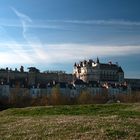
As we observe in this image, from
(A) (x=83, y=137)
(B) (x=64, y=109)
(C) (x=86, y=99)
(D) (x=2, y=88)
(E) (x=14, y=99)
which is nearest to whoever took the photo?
(A) (x=83, y=137)

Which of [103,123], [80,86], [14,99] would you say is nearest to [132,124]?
[103,123]

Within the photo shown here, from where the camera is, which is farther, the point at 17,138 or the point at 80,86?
the point at 80,86

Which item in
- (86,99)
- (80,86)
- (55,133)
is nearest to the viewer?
(55,133)

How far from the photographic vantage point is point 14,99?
394 ft

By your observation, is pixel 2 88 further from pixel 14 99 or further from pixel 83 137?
pixel 83 137

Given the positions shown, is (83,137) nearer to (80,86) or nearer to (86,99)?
(86,99)

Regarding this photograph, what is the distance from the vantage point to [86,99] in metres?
130

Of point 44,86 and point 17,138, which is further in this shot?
point 44,86

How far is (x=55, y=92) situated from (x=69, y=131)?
11384 centimetres

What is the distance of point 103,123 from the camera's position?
2155 centimetres

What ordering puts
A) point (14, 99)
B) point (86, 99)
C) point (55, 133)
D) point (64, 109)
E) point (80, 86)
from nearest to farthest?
1. point (55, 133)
2. point (64, 109)
3. point (14, 99)
4. point (86, 99)
5. point (80, 86)

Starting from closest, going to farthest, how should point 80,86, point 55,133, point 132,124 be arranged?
point 55,133 < point 132,124 < point 80,86

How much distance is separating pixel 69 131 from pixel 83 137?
170 centimetres

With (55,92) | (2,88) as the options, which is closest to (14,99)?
(55,92)
